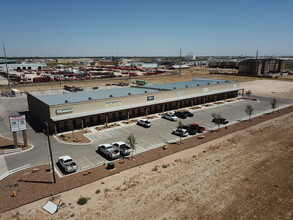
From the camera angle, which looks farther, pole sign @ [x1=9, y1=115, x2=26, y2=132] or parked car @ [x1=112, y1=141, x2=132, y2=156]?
pole sign @ [x1=9, y1=115, x2=26, y2=132]

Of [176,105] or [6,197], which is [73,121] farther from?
[176,105]

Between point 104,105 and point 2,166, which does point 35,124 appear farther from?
point 2,166

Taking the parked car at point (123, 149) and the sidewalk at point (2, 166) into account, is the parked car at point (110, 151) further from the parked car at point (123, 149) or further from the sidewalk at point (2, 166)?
the sidewalk at point (2, 166)

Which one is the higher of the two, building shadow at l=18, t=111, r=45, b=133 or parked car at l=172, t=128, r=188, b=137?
parked car at l=172, t=128, r=188, b=137

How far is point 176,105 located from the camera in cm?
5328

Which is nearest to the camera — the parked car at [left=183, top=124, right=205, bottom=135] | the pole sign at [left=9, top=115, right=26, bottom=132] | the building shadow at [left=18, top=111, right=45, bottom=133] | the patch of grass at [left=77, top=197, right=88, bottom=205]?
the patch of grass at [left=77, top=197, right=88, bottom=205]

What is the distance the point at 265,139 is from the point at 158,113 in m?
22.7

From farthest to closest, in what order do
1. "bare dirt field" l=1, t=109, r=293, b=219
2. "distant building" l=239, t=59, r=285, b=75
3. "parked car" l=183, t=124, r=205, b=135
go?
"distant building" l=239, t=59, r=285, b=75
"parked car" l=183, t=124, r=205, b=135
"bare dirt field" l=1, t=109, r=293, b=219

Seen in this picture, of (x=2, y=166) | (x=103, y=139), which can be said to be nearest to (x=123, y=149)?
(x=103, y=139)

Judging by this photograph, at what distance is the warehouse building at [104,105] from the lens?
36.7 metres

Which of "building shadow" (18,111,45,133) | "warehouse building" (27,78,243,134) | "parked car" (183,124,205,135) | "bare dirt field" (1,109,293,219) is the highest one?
"warehouse building" (27,78,243,134)

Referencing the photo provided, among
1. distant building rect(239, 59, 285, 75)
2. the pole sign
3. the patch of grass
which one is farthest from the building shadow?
distant building rect(239, 59, 285, 75)

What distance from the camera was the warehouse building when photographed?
36.7 meters

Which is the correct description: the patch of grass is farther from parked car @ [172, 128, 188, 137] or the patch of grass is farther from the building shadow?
the building shadow
